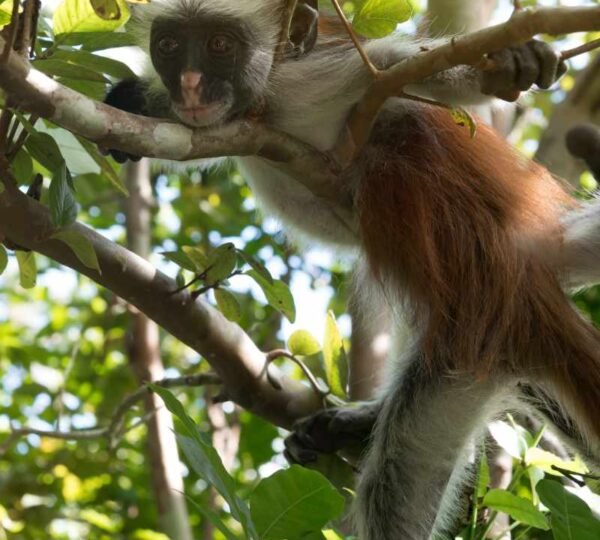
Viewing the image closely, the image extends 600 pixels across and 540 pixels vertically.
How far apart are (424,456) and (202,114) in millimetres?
1648

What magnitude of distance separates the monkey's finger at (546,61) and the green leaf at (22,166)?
5.32ft

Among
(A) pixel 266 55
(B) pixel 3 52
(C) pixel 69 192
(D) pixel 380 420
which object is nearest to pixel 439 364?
(D) pixel 380 420

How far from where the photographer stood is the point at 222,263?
3.47 m

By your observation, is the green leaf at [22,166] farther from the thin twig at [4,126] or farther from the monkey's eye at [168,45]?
the monkey's eye at [168,45]

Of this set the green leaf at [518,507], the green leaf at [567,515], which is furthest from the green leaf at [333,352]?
the green leaf at [567,515]

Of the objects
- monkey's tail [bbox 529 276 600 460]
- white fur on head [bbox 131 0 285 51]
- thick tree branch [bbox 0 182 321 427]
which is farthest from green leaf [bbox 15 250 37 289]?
monkey's tail [bbox 529 276 600 460]

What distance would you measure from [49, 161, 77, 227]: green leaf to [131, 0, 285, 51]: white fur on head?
4.59ft

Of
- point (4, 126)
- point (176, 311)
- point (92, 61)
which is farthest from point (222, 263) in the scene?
point (4, 126)

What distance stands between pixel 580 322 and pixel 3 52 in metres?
2.50

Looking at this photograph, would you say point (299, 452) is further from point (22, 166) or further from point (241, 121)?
point (22, 166)

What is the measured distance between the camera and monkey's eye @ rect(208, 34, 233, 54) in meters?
3.96

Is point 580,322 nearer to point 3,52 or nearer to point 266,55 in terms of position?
point 266,55

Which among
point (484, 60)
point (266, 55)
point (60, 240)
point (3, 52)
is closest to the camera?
point (3, 52)

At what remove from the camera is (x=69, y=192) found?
2.83m
